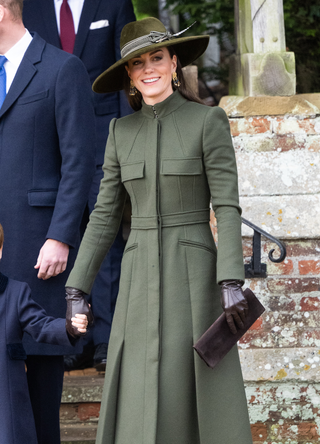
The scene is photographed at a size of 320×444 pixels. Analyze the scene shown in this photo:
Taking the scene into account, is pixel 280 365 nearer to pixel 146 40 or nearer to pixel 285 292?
pixel 285 292

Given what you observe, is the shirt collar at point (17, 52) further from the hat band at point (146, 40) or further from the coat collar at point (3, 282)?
the coat collar at point (3, 282)

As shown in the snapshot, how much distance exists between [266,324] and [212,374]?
1214mm

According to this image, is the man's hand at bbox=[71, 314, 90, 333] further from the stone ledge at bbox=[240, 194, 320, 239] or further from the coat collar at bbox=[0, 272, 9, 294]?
the stone ledge at bbox=[240, 194, 320, 239]

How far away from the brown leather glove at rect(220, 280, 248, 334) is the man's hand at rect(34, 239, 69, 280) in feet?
2.32

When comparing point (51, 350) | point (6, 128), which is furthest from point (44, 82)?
point (51, 350)

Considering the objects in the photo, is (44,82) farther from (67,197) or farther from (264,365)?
(264,365)

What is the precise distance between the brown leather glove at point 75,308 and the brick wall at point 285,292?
1250 mm

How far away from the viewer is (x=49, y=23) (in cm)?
372

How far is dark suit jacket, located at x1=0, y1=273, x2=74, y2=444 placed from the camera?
7.66ft

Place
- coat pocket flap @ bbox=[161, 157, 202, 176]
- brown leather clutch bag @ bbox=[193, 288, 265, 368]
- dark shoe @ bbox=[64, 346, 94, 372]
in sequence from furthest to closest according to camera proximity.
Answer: dark shoe @ bbox=[64, 346, 94, 372], coat pocket flap @ bbox=[161, 157, 202, 176], brown leather clutch bag @ bbox=[193, 288, 265, 368]

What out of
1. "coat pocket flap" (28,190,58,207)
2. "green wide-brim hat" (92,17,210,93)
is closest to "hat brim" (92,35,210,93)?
"green wide-brim hat" (92,17,210,93)

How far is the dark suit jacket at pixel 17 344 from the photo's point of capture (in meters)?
2.34

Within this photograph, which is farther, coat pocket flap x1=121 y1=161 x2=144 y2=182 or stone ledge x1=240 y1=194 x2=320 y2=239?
stone ledge x1=240 y1=194 x2=320 y2=239

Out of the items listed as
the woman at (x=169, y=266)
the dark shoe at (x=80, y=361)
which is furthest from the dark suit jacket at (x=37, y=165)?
the dark shoe at (x=80, y=361)
